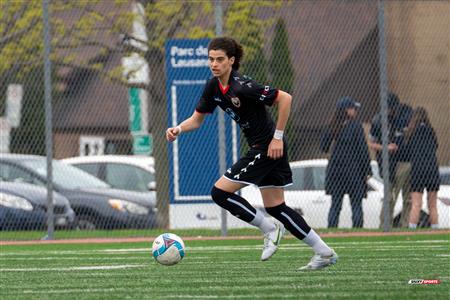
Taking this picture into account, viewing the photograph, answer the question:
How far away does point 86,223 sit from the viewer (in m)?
19.2

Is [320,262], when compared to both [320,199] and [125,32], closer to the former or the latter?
[320,199]

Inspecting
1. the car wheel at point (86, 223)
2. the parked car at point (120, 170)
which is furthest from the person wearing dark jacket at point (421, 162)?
the parked car at point (120, 170)

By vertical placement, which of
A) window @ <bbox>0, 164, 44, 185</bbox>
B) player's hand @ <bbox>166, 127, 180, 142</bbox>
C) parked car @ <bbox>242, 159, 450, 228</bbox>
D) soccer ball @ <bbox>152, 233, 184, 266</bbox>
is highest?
player's hand @ <bbox>166, 127, 180, 142</bbox>

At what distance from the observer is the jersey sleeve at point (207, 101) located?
33.4 ft

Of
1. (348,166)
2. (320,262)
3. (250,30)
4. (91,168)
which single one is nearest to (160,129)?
(250,30)

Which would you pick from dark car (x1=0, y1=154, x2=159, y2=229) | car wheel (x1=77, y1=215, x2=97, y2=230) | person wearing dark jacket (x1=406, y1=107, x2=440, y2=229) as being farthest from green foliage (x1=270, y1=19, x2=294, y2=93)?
car wheel (x1=77, y1=215, x2=97, y2=230)

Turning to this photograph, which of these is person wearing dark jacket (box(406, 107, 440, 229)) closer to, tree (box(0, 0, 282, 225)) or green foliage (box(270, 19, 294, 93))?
green foliage (box(270, 19, 294, 93))

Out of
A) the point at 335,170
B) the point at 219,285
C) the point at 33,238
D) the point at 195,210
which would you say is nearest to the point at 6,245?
the point at 33,238

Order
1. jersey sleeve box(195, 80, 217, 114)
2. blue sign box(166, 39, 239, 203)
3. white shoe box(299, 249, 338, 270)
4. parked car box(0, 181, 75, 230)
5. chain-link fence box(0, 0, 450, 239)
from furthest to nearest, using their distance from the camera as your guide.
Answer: parked car box(0, 181, 75, 230), chain-link fence box(0, 0, 450, 239), blue sign box(166, 39, 239, 203), jersey sleeve box(195, 80, 217, 114), white shoe box(299, 249, 338, 270)

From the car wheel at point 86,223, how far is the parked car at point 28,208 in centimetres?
32

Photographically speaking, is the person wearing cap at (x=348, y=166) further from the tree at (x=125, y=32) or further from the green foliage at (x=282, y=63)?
the tree at (x=125, y=32)

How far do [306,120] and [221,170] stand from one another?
6.96 ft

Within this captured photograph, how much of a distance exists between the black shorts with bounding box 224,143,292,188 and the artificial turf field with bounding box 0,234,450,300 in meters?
0.65

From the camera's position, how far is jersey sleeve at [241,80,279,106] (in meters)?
9.84
